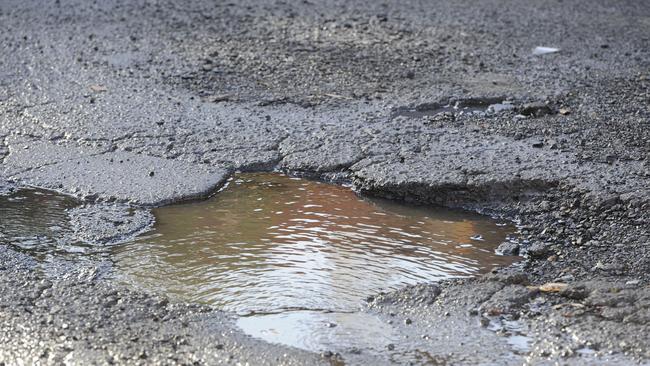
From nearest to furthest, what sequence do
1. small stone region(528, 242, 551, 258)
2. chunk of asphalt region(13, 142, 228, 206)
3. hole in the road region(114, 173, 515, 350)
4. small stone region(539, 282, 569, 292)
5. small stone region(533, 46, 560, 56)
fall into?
hole in the road region(114, 173, 515, 350)
small stone region(539, 282, 569, 292)
small stone region(528, 242, 551, 258)
chunk of asphalt region(13, 142, 228, 206)
small stone region(533, 46, 560, 56)

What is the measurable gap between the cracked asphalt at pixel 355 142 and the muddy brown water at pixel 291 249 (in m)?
0.08

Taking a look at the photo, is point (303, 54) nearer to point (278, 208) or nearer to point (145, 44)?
point (145, 44)

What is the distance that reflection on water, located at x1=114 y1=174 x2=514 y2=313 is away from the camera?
311 centimetres

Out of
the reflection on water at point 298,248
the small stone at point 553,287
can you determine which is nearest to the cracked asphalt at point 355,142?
the small stone at point 553,287

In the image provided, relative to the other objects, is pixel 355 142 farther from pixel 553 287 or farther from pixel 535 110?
pixel 553 287

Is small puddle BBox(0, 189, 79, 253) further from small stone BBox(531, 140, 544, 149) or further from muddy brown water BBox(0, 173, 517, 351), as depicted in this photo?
small stone BBox(531, 140, 544, 149)

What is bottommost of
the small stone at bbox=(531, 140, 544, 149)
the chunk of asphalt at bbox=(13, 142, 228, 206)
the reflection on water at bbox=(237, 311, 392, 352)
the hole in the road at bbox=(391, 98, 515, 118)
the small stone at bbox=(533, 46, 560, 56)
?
the reflection on water at bbox=(237, 311, 392, 352)

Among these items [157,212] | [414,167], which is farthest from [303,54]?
[157,212]

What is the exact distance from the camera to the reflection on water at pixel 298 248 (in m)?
3.11

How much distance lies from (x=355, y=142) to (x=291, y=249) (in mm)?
1102

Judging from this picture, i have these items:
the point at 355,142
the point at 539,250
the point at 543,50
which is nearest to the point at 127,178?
the point at 355,142

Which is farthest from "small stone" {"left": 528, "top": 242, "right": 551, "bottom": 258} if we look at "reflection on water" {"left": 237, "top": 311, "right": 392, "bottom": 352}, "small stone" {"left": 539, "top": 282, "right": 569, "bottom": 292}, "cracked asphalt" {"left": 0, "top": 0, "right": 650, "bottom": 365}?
"reflection on water" {"left": 237, "top": 311, "right": 392, "bottom": 352}

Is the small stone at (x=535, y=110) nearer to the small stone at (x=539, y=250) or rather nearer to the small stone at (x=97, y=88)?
the small stone at (x=539, y=250)

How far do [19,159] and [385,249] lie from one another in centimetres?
182
